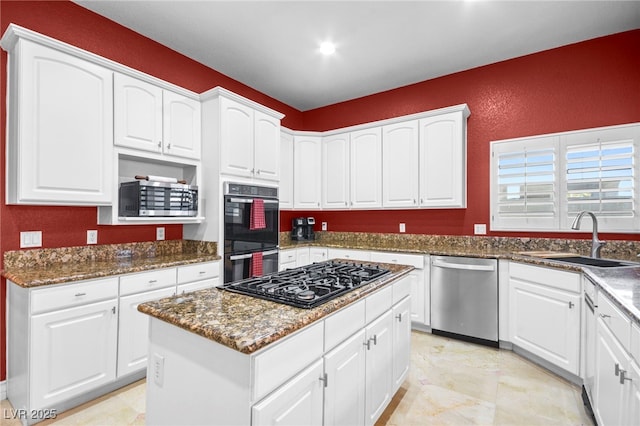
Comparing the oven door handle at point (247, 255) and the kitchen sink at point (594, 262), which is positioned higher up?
the kitchen sink at point (594, 262)

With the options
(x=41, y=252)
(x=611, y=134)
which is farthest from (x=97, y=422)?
(x=611, y=134)

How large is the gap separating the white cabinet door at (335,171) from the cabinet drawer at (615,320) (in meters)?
2.86

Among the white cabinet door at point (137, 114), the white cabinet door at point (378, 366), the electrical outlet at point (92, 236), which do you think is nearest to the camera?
the white cabinet door at point (378, 366)

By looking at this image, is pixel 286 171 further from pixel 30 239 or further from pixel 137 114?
pixel 30 239

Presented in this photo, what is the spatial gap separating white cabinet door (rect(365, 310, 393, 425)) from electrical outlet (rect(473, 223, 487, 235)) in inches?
85.8

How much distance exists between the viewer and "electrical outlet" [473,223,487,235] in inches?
139

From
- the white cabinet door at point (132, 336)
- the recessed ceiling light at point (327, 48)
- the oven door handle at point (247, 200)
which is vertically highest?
the recessed ceiling light at point (327, 48)

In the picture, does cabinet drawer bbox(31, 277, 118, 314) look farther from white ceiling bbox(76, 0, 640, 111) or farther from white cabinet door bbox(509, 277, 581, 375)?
white cabinet door bbox(509, 277, 581, 375)

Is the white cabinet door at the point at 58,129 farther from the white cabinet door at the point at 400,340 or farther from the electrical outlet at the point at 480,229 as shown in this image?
the electrical outlet at the point at 480,229

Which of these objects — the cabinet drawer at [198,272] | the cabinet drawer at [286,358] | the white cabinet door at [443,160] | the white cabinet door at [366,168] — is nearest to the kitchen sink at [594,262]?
the white cabinet door at [443,160]

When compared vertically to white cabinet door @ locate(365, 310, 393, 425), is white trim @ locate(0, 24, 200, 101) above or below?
above

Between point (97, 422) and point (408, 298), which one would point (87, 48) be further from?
point (408, 298)

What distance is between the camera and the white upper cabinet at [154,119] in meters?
2.48

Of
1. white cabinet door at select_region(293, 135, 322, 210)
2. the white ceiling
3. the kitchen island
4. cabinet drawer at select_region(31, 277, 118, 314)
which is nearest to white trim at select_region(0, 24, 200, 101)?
the white ceiling
